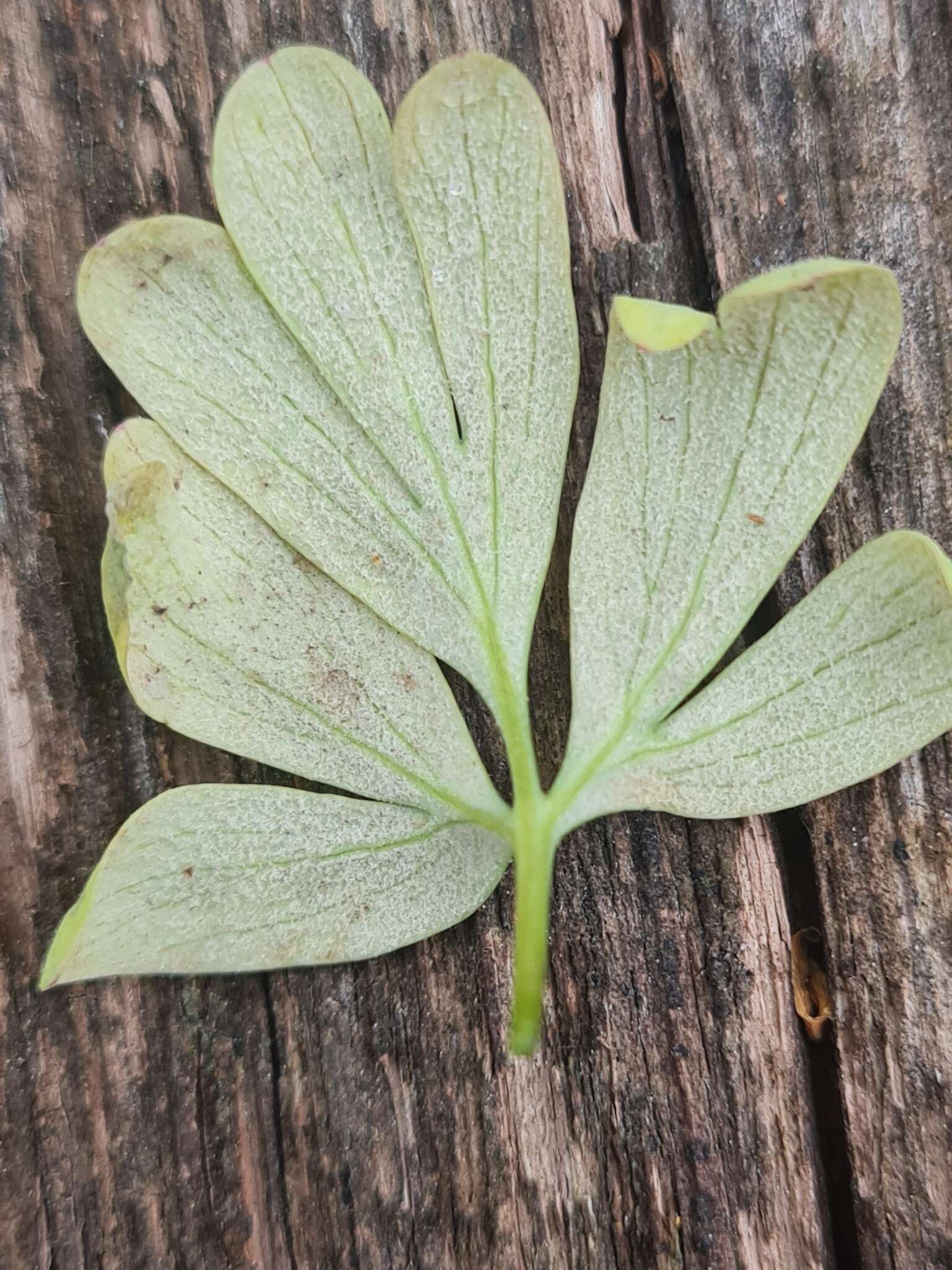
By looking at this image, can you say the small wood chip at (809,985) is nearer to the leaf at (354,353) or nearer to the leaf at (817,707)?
the leaf at (817,707)

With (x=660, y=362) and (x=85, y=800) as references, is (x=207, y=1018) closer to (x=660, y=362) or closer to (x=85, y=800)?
(x=85, y=800)

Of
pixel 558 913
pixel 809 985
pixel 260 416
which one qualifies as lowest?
pixel 809 985

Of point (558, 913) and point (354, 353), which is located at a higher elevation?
point (354, 353)

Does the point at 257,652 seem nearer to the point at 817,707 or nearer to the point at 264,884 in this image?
the point at 264,884

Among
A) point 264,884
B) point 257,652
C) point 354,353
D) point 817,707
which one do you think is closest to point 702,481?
point 817,707

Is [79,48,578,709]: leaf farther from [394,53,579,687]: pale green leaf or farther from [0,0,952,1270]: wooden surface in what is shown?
[0,0,952,1270]: wooden surface

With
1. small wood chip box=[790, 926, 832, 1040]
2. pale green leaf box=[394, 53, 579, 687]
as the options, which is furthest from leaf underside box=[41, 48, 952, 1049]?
small wood chip box=[790, 926, 832, 1040]
